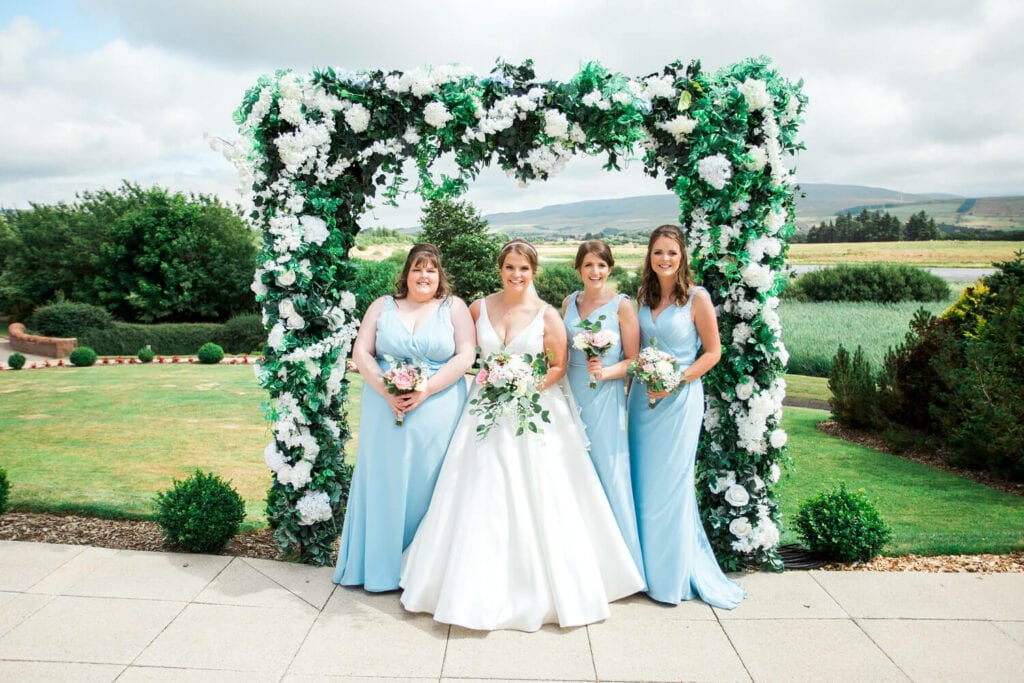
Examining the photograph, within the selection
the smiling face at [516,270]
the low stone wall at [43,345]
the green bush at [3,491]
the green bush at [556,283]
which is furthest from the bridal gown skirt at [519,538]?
the low stone wall at [43,345]

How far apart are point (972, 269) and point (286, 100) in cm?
2302

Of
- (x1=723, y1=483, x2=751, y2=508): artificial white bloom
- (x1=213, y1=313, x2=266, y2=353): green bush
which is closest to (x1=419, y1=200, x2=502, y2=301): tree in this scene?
(x1=213, y1=313, x2=266, y2=353): green bush

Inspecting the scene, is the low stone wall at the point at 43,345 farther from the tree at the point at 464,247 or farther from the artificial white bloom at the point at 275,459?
the artificial white bloom at the point at 275,459

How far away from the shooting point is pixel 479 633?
4.38m

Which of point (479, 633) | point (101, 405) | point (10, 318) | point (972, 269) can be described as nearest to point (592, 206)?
point (972, 269)

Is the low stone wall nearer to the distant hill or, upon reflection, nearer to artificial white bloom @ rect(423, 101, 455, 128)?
the distant hill

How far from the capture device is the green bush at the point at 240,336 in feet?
89.4

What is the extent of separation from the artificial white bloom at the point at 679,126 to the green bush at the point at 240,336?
2480cm

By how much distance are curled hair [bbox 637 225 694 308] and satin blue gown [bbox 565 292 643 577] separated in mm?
278

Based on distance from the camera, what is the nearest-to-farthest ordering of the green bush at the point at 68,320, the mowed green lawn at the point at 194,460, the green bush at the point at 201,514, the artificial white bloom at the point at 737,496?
1. the artificial white bloom at the point at 737,496
2. the green bush at the point at 201,514
3. the mowed green lawn at the point at 194,460
4. the green bush at the point at 68,320

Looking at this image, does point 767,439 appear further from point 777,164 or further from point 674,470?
point 777,164

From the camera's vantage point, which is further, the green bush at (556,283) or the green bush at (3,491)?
the green bush at (556,283)

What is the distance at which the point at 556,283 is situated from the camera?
24.8 meters

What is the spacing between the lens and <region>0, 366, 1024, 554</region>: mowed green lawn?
23.3ft
